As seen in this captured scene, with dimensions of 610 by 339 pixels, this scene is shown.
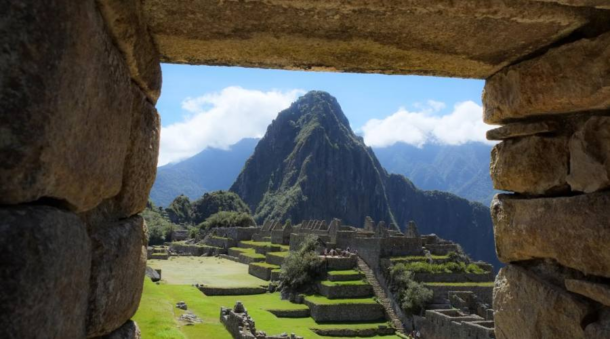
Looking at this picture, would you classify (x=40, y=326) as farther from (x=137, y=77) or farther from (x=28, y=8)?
(x=137, y=77)

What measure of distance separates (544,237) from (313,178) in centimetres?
12491

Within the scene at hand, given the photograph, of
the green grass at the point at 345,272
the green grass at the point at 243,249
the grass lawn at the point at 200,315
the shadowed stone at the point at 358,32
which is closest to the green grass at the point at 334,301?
the grass lawn at the point at 200,315

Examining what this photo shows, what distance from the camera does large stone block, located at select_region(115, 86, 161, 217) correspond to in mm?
2129

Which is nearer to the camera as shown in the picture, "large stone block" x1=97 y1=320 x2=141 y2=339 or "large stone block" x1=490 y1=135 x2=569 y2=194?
"large stone block" x1=97 y1=320 x2=141 y2=339

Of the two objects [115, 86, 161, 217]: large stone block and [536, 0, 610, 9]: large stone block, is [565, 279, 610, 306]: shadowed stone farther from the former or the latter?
[115, 86, 161, 217]: large stone block

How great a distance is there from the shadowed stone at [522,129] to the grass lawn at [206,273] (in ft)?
82.3

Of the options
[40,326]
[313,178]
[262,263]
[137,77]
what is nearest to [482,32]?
[137,77]

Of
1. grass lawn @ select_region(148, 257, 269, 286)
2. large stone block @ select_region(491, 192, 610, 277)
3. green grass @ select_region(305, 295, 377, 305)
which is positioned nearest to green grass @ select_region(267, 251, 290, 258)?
grass lawn @ select_region(148, 257, 269, 286)

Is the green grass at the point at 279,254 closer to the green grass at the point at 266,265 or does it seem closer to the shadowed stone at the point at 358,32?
the green grass at the point at 266,265

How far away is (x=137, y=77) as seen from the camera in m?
2.14

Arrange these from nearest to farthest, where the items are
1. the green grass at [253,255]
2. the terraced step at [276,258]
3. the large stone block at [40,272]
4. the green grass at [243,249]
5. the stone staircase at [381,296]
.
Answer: the large stone block at [40,272]
the stone staircase at [381,296]
the terraced step at [276,258]
the green grass at [253,255]
the green grass at [243,249]

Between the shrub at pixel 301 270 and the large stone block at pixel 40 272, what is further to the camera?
the shrub at pixel 301 270

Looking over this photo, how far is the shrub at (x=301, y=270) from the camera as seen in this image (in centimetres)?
2755

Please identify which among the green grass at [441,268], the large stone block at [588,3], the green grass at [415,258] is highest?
the large stone block at [588,3]
